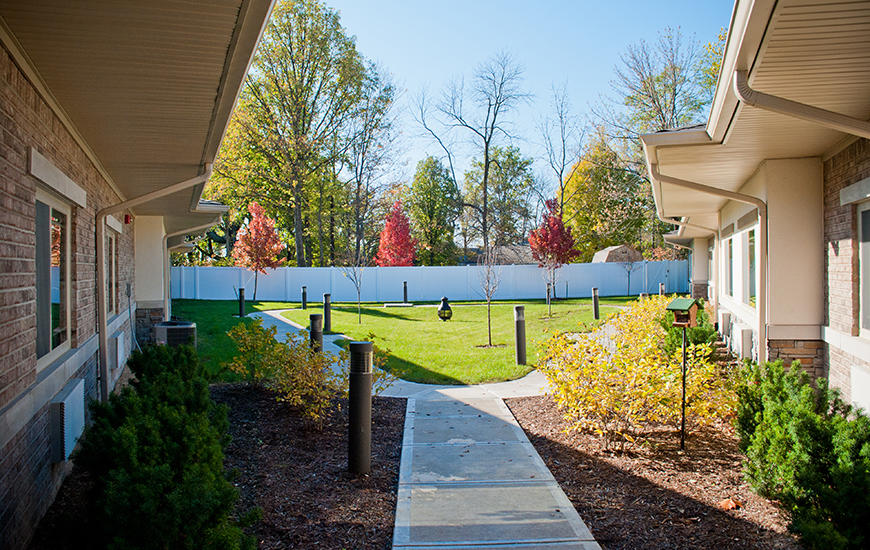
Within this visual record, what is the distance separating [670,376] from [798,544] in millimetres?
2064

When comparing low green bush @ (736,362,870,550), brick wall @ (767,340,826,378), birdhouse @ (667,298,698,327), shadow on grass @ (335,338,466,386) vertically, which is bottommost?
shadow on grass @ (335,338,466,386)

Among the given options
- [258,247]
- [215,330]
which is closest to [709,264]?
[215,330]

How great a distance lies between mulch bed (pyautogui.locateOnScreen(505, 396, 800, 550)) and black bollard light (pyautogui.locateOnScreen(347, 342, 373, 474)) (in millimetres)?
1575

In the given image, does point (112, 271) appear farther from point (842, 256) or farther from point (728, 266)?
point (728, 266)

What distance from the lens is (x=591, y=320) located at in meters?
17.7

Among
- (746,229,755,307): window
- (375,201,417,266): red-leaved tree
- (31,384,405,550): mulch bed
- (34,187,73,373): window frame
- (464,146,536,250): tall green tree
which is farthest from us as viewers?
(464,146,536,250): tall green tree

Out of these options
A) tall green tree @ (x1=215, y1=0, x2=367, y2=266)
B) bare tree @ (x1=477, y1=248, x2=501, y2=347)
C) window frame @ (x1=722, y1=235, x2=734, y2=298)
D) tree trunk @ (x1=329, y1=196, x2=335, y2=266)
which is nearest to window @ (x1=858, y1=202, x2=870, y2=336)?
window frame @ (x1=722, y1=235, x2=734, y2=298)

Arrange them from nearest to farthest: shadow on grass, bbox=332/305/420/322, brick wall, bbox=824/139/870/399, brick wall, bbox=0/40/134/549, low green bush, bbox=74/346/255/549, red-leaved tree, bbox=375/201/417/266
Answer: low green bush, bbox=74/346/255/549, brick wall, bbox=0/40/134/549, brick wall, bbox=824/139/870/399, shadow on grass, bbox=332/305/420/322, red-leaved tree, bbox=375/201/417/266

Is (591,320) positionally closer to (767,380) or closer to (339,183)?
(767,380)

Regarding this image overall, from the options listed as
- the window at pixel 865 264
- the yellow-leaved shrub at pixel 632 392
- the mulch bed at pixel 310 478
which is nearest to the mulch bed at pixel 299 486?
the mulch bed at pixel 310 478

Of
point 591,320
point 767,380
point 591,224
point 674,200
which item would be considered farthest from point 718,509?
point 591,224

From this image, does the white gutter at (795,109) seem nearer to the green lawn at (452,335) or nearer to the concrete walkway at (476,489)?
the concrete walkway at (476,489)

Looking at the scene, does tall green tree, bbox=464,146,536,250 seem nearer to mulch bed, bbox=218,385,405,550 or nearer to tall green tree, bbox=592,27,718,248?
tall green tree, bbox=592,27,718,248

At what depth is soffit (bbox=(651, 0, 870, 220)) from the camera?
9.61ft
